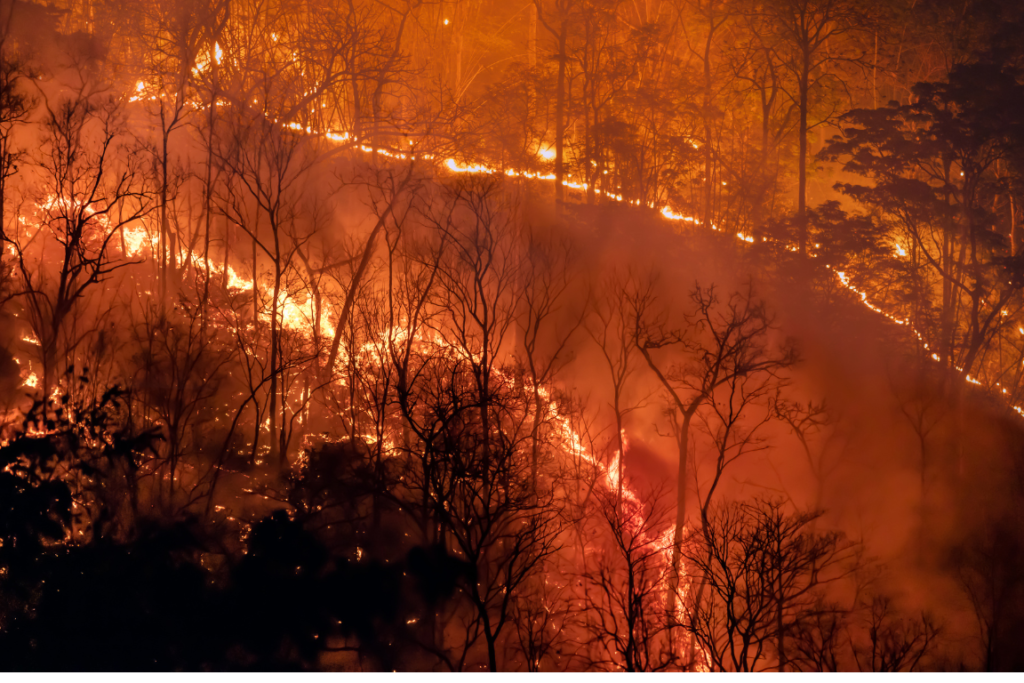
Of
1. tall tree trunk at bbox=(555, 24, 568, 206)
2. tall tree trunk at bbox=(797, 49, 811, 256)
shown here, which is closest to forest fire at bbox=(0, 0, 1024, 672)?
tall tree trunk at bbox=(797, 49, 811, 256)

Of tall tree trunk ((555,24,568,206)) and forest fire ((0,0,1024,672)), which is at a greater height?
tall tree trunk ((555,24,568,206))

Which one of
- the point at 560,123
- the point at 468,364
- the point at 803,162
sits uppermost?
the point at 560,123

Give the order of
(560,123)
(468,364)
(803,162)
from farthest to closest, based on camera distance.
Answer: (560,123) → (803,162) → (468,364)

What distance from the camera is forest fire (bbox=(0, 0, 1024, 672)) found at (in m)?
9.70

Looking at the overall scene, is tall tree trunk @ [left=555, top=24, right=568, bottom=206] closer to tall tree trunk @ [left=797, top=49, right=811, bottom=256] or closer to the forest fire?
the forest fire

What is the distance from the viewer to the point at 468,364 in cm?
1043

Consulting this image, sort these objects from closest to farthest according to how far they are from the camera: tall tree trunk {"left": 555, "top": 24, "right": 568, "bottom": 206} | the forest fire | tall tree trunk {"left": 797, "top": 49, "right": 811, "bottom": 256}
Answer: the forest fire < tall tree trunk {"left": 797, "top": 49, "right": 811, "bottom": 256} < tall tree trunk {"left": 555, "top": 24, "right": 568, "bottom": 206}

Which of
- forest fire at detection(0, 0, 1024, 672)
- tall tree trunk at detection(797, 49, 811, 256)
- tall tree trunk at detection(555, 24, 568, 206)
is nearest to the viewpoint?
forest fire at detection(0, 0, 1024, 672)

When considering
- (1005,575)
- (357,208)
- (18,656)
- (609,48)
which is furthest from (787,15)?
(18,656)

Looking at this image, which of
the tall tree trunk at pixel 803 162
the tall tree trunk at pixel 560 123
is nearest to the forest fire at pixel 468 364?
the tall tree trunk at pixel 803 162

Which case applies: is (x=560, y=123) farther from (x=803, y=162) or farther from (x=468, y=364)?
(x=468, y=364)

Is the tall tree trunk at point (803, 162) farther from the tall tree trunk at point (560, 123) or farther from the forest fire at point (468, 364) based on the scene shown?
the tall tree trunk at point (560, 123)

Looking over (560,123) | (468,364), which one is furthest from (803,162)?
(468,364)

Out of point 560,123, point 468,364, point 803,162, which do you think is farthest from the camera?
point 560,123
